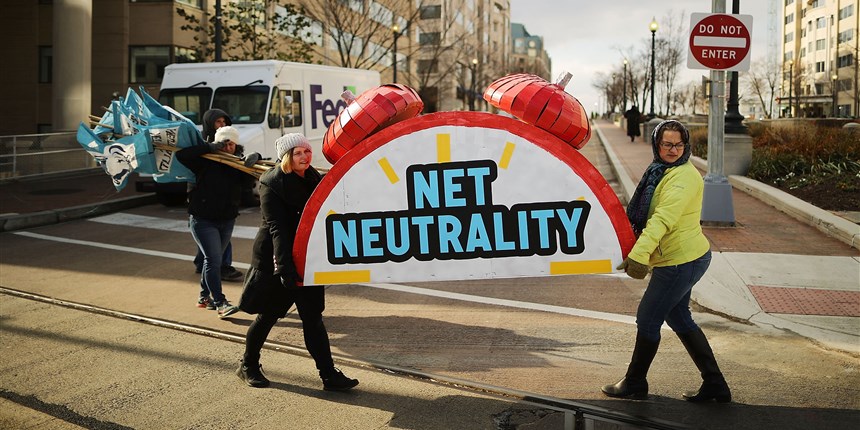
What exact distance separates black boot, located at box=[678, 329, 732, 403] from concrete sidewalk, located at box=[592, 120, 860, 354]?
1999mm

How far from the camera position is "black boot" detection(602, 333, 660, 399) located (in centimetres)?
537

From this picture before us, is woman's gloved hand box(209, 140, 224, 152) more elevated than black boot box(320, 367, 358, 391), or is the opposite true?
woman's gloved hand box(209, 140, 224, 152)

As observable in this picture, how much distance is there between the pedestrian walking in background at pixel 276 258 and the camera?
5.48m

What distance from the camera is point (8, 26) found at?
35.1 m

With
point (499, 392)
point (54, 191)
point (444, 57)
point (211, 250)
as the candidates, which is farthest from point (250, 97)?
point (444, 57)

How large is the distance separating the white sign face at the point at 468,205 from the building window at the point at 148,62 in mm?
Answer: 31968

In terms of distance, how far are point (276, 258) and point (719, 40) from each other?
8.49 meters

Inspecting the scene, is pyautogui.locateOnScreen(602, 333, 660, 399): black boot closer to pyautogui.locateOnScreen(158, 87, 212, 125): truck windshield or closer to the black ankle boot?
the black ankle boot

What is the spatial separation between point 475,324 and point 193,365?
2.67m

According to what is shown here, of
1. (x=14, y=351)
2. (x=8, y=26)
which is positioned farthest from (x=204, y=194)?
(x=8, y=26)

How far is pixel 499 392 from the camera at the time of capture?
5559 mm

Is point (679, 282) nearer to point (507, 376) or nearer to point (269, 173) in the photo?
point (507, 376)

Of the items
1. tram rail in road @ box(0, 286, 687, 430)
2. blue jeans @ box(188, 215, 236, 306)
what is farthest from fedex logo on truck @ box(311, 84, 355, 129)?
tram rail in road @ box(0, 286, 687, 430)

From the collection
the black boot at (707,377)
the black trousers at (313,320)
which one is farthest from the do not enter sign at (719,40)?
the black trousers at (313,320)
